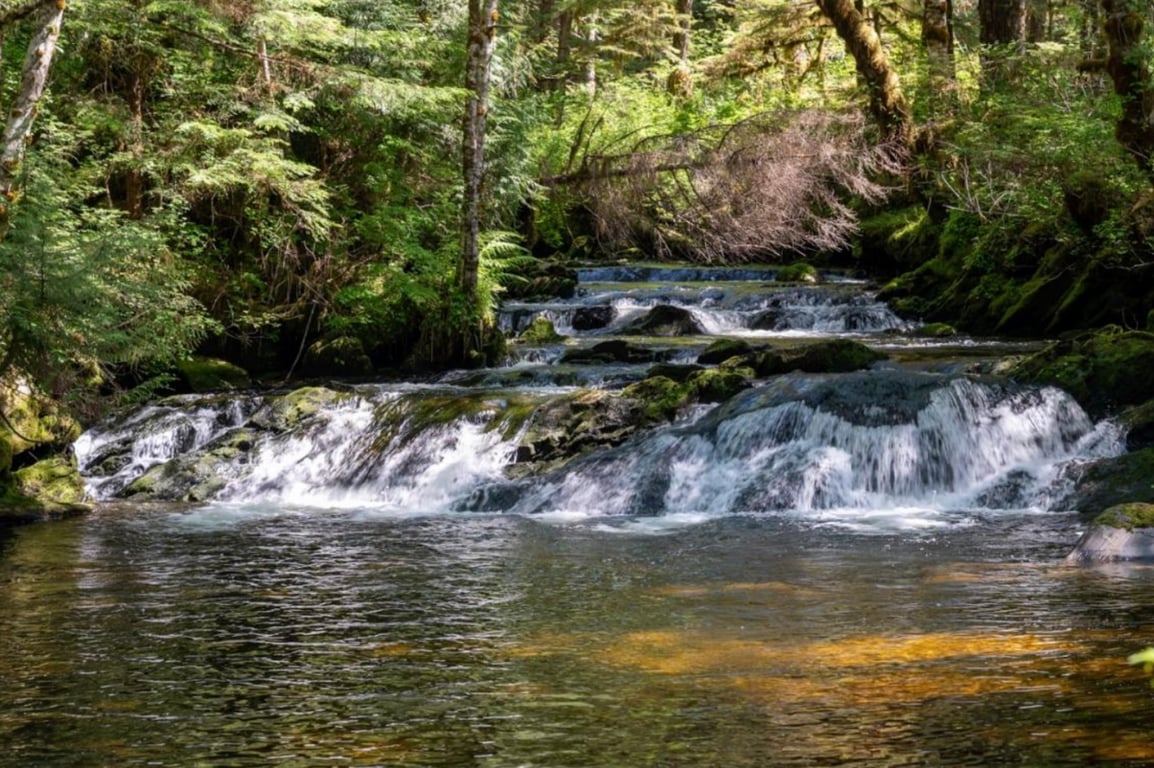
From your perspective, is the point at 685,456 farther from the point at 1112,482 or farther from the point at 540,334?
the point at 540,334

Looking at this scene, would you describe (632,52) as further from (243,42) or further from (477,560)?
(477,560)

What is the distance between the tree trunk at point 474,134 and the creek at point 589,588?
2162 millimetres

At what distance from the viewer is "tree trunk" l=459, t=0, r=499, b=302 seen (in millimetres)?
18797

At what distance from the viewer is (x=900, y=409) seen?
13.6 meters

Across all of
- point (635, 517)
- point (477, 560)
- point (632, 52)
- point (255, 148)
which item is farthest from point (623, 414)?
point (632, 52)

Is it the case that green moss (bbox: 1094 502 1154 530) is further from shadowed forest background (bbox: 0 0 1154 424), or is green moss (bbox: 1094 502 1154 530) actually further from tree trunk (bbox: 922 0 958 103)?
tree trunk (bbox: 922 0 958 103)

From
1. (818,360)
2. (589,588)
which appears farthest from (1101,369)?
(589,588)

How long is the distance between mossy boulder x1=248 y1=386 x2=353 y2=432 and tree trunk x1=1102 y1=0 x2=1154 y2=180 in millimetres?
10500

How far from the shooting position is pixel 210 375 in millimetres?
18984

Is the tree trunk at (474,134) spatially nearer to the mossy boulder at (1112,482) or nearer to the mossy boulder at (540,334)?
the mossy boulder at (540,334)

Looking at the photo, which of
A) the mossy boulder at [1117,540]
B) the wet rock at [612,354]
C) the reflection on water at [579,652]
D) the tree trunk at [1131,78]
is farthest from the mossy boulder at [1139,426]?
the wet rock at [612,354]

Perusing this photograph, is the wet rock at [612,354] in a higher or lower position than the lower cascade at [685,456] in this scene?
higher

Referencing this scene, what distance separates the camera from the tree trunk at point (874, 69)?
944 inches

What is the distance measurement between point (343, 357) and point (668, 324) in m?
5.32
